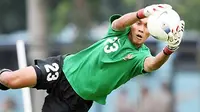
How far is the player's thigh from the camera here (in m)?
8.86

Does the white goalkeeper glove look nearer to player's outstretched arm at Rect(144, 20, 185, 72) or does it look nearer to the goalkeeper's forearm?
player's outstretched arm at Rect(144, 20, 185, 72)

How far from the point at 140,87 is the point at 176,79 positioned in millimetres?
734

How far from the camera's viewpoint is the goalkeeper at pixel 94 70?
8.55 meters

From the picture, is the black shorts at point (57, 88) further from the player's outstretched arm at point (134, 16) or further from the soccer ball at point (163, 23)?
the soccer ball at point (163, 23)

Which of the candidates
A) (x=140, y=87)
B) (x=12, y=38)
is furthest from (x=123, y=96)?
(x=12, y=38)

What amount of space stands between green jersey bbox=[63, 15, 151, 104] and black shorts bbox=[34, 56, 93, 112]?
0.07 metres

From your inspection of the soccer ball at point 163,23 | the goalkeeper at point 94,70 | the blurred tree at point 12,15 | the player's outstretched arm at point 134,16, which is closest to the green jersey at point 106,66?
the goalkeeper at point 94,70

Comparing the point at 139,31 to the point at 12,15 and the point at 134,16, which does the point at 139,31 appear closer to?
the point at 134,16

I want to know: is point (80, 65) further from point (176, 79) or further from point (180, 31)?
point (176, 79)

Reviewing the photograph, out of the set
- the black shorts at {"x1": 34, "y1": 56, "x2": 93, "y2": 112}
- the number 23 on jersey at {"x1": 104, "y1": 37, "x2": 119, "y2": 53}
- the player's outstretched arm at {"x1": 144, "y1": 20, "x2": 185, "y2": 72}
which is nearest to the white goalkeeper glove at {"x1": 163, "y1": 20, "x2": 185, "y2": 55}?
the player's outstretched arm at {"x1": 144, "y1": 20, "x2": 185, "y2": 72}

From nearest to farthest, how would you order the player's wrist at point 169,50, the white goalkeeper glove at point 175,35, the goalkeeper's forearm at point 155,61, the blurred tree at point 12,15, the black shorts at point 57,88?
the white goalkeeper glove at point 175,35 → the player's wrist at point 169,50 → the goalkeeper's forearm at point 155,61 → the black shorts at point 57,88 → the blurred tree at point 12,15

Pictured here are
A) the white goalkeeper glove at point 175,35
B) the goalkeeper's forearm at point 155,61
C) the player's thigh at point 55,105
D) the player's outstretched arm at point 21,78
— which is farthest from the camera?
the player's thigh at point 55,105

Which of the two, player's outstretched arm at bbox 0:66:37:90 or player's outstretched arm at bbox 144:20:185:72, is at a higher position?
player's outstretched arm at bbox 144:20:185:72

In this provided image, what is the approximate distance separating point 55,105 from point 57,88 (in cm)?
17
